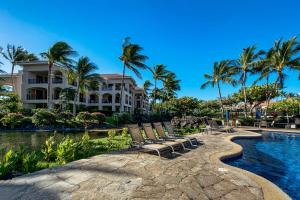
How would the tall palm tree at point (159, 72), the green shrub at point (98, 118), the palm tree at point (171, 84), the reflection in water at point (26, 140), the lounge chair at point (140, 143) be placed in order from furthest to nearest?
the palm tree at point (171, 84) < the tall palm tree at point (159, 72) < the green shrub at point (98, 118) < the reflection in water at point (26, 140) < the lounge chair at point (140, 143)

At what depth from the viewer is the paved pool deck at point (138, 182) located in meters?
3.60

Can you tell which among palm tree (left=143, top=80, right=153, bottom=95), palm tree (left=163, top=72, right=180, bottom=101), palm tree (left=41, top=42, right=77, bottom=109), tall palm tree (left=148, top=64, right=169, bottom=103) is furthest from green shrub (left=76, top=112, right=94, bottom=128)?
palm tree (left=143, top=80, right=153, bottom=95)

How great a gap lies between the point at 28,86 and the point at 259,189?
1480 inches

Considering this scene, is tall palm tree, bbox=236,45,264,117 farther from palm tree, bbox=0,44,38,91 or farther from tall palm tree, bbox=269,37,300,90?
palm tree, bbox=0,44,38,91

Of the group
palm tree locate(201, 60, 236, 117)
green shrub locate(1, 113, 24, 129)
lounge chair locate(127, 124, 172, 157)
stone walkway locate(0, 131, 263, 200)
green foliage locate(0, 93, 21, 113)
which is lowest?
stone walkway locate(0, 131, 263, 200)

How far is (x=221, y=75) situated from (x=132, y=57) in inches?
536

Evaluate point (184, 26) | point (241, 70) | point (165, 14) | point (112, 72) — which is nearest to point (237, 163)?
point (165, 14)

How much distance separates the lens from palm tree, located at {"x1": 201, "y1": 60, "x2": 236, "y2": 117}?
2947cm

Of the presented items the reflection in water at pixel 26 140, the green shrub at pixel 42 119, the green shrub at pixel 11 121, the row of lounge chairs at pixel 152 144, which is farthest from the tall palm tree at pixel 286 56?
the green shrub at pixel 11 121

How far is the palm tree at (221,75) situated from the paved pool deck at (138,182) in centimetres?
2620

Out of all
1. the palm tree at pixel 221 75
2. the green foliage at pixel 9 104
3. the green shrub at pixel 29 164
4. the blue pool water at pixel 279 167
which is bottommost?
the blue pool water at pixel 279 167

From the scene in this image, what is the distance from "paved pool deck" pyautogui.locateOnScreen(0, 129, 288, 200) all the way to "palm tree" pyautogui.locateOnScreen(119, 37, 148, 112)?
23095 mm

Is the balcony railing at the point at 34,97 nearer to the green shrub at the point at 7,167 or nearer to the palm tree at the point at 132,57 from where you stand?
the palm tree at the point at 132,57

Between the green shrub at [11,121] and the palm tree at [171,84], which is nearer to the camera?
the green shrub at [11,121]
